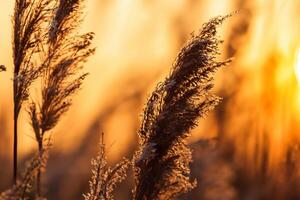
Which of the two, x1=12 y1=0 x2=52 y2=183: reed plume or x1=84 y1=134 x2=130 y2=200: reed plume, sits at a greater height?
x1=12 y1=0 x2=52 y2=183: reed plume

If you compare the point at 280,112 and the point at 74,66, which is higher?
the point at 280,112

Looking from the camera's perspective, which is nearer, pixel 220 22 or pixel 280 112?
pixel 220 22

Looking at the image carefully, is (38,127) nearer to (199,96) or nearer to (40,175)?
(40,175)

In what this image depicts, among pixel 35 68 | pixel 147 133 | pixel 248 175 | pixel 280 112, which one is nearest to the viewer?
pixel 147 133

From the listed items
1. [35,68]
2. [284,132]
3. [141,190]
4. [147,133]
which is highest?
[284,132]

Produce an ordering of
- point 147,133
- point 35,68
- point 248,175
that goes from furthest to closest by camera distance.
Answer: point 248,175
point 35,68
point 147,133

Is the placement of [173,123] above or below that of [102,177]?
above

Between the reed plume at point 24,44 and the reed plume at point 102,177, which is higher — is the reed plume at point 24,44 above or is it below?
above

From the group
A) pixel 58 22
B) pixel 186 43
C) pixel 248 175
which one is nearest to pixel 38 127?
pixel 58 22
